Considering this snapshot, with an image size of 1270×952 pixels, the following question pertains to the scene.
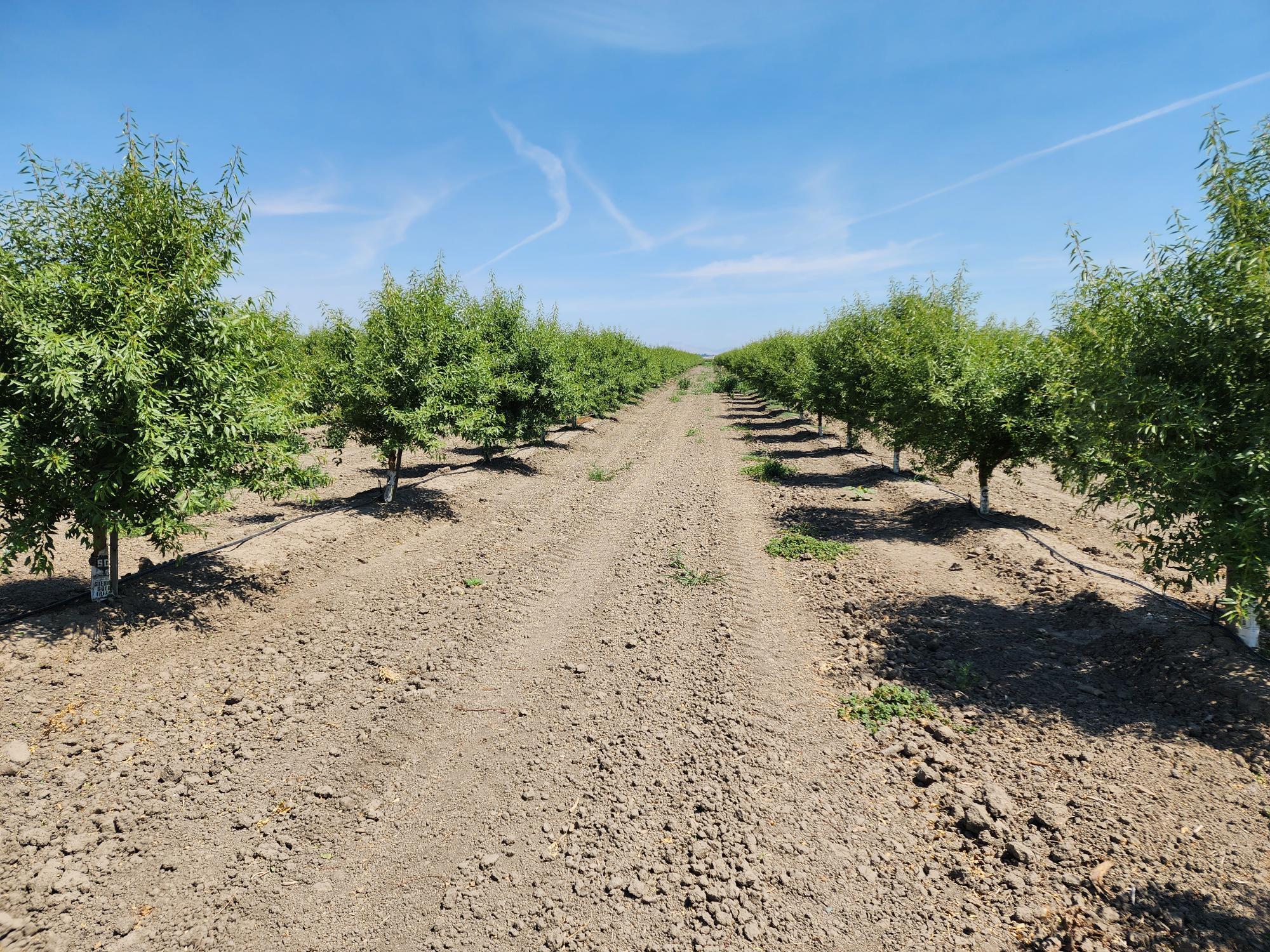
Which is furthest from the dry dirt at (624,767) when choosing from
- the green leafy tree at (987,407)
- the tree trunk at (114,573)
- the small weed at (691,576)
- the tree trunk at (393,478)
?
the tree trunk at (393,478)

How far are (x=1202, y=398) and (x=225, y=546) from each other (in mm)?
15179

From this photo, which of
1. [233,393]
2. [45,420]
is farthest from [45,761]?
[233,393]

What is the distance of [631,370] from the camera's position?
5141 cm

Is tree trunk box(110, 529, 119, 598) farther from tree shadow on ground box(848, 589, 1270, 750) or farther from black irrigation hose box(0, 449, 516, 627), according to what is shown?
tree shadow on ground box(848, 589, 1270, 750)

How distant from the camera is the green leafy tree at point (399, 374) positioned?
1480cm

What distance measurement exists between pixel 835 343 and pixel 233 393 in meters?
22.9

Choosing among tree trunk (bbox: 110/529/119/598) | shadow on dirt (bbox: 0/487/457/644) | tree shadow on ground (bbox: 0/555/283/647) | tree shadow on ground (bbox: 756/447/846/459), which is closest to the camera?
tree shadow on ground (bbox: 0/555/283/647)

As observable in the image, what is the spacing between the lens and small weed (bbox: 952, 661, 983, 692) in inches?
292

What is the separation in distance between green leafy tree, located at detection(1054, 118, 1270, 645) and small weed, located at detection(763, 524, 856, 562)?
5288 millimetres

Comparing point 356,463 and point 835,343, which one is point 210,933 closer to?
point 356,463

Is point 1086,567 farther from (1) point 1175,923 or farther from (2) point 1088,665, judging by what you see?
(1) point 1175,923

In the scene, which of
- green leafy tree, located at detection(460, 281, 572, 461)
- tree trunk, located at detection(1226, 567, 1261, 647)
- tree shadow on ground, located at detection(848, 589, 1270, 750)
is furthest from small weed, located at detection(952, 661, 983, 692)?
green leafy tree, located at detection(460, 281, 572, 461)

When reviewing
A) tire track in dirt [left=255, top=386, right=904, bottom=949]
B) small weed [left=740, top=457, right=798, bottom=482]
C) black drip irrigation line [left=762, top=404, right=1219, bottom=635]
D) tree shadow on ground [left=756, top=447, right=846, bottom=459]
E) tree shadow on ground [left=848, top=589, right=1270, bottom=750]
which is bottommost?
tire track in dirt [left=255, top=386, right=904, bottom=949]

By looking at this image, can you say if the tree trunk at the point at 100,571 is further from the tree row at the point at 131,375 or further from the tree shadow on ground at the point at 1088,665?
the tree shadow on ground at the point at 1088,665
